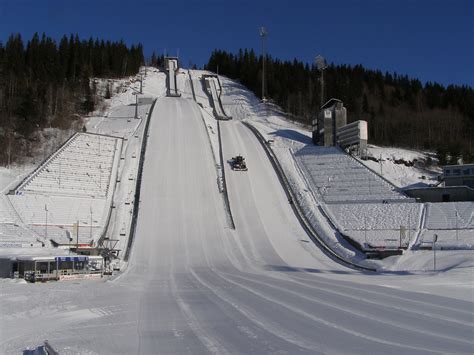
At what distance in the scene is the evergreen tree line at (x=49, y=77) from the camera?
48031 millimetres

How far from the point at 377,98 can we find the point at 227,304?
75.0 m

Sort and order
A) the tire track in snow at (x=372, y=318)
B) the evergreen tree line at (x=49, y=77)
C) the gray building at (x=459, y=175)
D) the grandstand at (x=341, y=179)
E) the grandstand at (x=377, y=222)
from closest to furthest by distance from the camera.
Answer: the tire track in snow at (x=372, y=318) < the grandstand at (x=377, y=222) < the grandstand at (x=341, y=179) < the gray building at (x=459, y=175) < the evergreen tree line at (x=49, y=77)

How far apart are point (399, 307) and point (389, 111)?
228 feet

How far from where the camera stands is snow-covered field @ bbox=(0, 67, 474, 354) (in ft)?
28.3

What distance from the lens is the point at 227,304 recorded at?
12859 mm

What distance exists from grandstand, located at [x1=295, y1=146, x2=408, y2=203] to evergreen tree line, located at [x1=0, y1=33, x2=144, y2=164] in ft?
77.0

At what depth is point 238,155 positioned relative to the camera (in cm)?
4612

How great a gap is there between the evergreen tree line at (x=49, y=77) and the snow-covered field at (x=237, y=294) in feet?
50.8

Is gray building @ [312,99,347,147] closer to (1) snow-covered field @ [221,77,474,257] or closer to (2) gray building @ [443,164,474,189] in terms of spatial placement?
(1) snow-covered field @ [221,77,474,257]

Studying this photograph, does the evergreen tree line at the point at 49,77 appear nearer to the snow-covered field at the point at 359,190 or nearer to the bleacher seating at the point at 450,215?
the snow-covered field at the point at 359,190

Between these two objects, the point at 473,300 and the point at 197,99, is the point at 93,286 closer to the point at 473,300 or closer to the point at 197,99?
the point at 473,300

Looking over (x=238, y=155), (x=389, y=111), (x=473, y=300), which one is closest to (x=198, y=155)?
(x=238, y=155)

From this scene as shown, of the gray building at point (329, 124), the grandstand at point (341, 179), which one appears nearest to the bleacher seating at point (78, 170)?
the grandstand at point (341, 179)

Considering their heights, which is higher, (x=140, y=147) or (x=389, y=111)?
(x=389, y=111)
